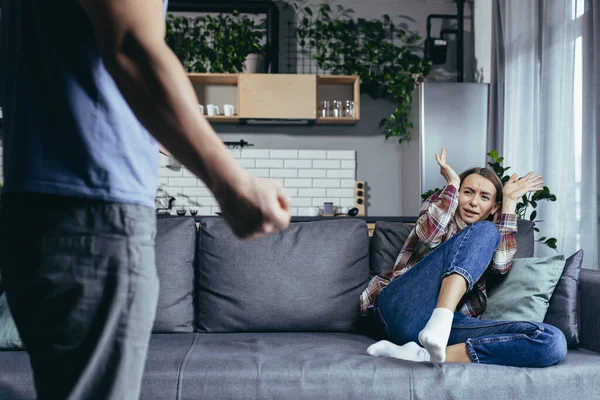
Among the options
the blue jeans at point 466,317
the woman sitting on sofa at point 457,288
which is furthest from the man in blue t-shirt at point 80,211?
the blue jeans at point 466,317

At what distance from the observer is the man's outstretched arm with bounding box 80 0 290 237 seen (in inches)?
23.2

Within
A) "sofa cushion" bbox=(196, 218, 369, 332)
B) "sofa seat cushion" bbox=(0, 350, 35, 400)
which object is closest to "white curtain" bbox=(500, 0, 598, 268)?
"sofa cushion" bbox=(196, 218, 369, 332)

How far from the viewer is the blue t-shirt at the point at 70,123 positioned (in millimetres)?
655

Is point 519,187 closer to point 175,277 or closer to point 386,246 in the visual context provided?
point 386,246

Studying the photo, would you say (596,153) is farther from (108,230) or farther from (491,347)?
(108,230)

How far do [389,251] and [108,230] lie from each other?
2009mm

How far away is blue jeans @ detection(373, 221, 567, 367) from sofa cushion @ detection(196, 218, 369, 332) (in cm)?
17

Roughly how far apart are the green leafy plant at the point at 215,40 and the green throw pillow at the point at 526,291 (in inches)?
145

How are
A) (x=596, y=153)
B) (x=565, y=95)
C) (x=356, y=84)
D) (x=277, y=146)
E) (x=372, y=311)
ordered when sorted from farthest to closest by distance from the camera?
1. (x=277, y=146)
2. (x=356, y=84)
3. (x=565, y=95)
4. (x=596, y=153)
5. (x=372, y=311)

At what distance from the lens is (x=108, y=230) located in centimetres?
65

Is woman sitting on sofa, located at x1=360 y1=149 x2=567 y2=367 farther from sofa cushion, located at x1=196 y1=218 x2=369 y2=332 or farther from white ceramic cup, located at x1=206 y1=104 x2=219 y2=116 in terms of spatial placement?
white ceramic cup, located at x1=206 y1=104 x2=219 y2=116

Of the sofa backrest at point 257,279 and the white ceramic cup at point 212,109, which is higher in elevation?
the white ceramic cup at point 212,109

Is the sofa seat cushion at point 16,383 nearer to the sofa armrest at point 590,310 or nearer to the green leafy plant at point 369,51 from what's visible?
the sofa armrest at point 590,310

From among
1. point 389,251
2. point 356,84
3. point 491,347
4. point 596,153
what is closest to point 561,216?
point 596,153
